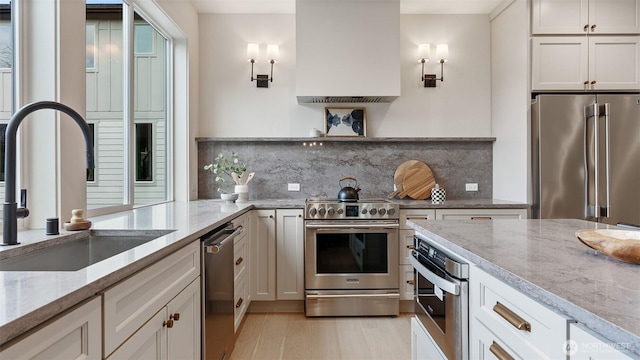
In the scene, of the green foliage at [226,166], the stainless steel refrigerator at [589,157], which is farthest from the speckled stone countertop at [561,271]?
the green foliage at [226,166]

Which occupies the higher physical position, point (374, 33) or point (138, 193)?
point (374, 33)

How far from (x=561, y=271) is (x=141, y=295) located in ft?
4.00

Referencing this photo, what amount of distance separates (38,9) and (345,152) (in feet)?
8.38

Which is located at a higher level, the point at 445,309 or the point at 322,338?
the point at 445,309

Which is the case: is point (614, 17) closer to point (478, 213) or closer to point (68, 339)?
point (478, 213)

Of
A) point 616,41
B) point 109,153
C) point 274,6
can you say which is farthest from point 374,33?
point 109,153

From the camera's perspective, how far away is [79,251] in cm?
140

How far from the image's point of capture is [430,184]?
341 centimetres

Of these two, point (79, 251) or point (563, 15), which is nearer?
point (79, 251)

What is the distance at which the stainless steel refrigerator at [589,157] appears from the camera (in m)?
2.69

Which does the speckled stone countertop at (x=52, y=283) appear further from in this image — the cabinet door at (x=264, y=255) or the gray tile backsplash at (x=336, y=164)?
the gray tile backsplash at (x=336, y=164)

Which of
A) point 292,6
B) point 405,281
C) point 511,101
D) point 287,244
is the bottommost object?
point 405,281

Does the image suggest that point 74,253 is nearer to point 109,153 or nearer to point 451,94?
point 109,153

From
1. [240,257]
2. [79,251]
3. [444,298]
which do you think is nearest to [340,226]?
[240,257]
